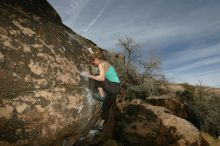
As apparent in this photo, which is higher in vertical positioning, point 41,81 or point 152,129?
point 41,81

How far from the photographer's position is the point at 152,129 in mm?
10562

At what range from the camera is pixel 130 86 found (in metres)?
14.1

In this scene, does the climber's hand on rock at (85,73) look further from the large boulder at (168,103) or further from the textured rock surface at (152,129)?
the large boulder at (168,103)

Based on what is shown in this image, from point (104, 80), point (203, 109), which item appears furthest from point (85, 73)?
point (203, 109)

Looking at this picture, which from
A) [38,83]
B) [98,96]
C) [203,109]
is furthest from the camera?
[203,109]

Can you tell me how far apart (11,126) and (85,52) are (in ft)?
7.98

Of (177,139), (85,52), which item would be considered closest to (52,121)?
(85,52)

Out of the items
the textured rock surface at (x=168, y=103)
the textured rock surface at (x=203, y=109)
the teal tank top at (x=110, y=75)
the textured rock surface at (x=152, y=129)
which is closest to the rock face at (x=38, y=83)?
the teal tank top at (x=110, y=75)

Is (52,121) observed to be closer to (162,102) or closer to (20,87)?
(20,87)

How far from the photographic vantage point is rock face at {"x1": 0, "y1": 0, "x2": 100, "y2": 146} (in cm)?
529

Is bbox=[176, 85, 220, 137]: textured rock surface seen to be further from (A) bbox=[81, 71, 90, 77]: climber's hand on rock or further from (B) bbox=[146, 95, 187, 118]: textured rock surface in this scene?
(A) bbox=[81, 71, 90, 77]: climber's hand on rock

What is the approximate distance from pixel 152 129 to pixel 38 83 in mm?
5902

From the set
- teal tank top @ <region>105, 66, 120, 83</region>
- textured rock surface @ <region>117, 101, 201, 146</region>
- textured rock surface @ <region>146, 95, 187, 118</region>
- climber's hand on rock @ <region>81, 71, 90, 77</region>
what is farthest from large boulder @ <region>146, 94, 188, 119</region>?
climber's hand on rock @ <region>81, 71, 90, 77</region>

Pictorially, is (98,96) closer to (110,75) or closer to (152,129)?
(110,75)
